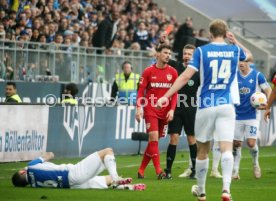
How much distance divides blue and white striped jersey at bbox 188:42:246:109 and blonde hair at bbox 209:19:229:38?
0.46 feet

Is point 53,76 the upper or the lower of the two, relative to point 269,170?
upper

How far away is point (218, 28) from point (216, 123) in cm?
129

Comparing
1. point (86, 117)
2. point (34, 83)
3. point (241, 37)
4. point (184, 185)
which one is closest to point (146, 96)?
point (184, 185)

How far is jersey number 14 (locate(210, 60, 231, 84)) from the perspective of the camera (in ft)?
43.5

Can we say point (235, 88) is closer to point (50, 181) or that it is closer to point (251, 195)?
point (251, 195)

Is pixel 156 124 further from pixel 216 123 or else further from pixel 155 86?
pixel 216 123

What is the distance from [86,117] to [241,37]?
17.1m

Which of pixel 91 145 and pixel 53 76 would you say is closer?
pixel 91 145

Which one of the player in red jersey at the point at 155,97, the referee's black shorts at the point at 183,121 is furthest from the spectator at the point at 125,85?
the player in red jersey at the point at 155,97

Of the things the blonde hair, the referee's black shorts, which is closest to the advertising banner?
the referee's black shorts

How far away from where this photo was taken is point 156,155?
57.2 ft

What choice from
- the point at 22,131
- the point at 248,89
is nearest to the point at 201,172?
the point at 248,89

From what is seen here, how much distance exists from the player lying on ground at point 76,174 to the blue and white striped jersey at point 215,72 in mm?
1935

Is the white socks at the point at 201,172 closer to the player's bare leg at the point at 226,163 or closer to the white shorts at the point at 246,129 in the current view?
the player's bare leg at the point at 226,163
